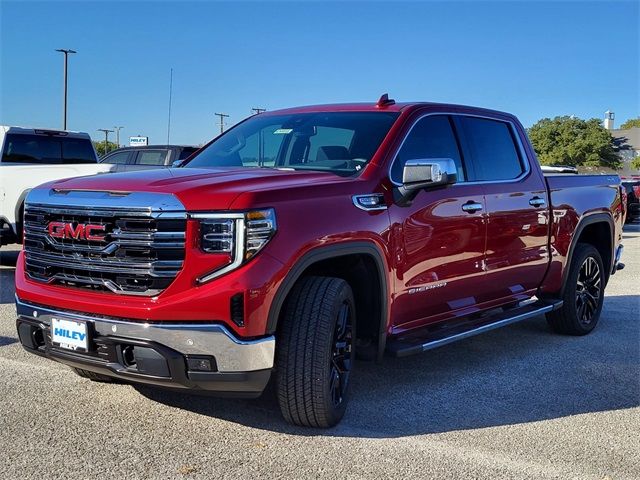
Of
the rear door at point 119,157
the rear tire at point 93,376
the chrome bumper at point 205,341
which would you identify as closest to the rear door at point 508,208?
the chrome bumper at point 205,341

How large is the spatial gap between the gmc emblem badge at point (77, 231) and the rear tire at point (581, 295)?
177 inches

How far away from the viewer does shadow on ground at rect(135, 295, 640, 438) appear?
167 inches

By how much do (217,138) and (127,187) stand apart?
200cm

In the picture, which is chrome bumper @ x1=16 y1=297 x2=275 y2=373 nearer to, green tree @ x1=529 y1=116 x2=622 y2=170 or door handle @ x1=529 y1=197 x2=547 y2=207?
door handle @ x1=529 y1=197 x2=547 y2=207

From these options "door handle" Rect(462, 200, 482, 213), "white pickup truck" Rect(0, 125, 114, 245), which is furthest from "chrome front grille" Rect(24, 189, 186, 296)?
"white pickup truck" Rect(0, 125, 114, 245)

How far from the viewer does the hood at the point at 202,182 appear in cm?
359

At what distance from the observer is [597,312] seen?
697 centimetres

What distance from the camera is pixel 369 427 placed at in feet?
13.5

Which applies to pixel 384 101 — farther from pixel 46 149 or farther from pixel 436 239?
pixel 46 149

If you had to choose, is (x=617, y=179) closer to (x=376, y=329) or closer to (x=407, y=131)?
(x=407, y=131)

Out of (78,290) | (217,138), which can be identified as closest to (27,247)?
(78,290)

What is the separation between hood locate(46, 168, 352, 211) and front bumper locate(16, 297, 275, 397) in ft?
2.10

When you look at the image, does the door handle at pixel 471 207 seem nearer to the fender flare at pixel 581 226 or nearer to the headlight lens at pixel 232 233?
the fender flare at pixel 581 226

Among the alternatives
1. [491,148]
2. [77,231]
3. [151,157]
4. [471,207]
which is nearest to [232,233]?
[77,231]
